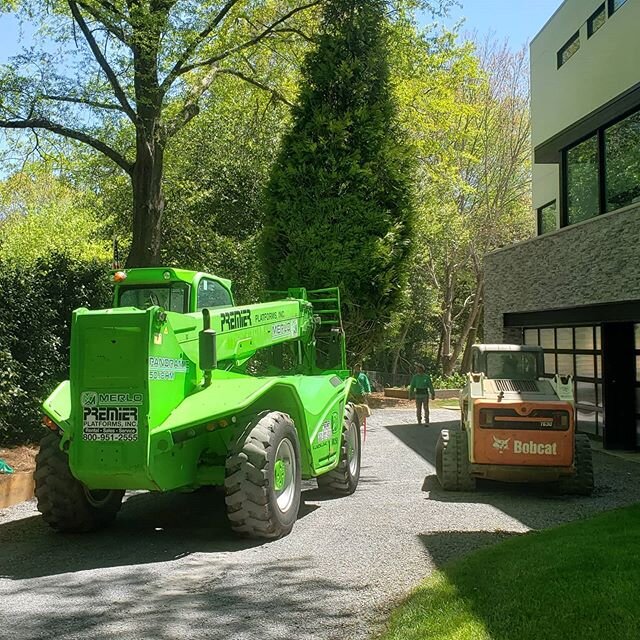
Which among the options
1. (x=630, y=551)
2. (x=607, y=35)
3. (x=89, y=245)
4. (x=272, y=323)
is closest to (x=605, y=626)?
(x=630, y=551)

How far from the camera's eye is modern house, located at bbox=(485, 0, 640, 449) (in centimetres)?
1443

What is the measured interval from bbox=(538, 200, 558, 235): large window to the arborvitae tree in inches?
335

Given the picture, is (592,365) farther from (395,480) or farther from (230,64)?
(230,64)

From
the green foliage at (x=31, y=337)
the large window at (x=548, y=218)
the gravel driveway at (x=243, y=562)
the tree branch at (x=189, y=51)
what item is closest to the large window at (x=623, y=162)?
the large window at (x=548, y=218)

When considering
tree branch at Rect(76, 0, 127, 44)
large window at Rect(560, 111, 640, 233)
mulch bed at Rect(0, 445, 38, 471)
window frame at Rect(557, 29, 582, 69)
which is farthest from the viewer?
window frame at Rect(557, 29, 582, 69)

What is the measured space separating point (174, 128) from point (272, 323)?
7209 mm

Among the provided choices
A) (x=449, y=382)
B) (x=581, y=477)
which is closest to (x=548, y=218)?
(x=581, y=477)

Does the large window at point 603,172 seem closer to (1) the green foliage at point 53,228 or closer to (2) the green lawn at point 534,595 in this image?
(2) the green lawn at point 534,595

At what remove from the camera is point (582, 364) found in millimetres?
16531

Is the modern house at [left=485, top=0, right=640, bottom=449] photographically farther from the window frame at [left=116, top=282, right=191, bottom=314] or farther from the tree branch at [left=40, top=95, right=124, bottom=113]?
the tree branch at [left=40, top=95, right=124, bottom=113]

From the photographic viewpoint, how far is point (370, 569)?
618 cm

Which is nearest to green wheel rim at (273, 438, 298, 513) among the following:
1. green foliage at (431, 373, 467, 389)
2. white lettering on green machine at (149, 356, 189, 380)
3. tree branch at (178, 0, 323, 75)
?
white lettering on green machine at (149, 356, 189, 380)

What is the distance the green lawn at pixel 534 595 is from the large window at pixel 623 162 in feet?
31.9

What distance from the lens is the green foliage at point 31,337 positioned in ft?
37.2
